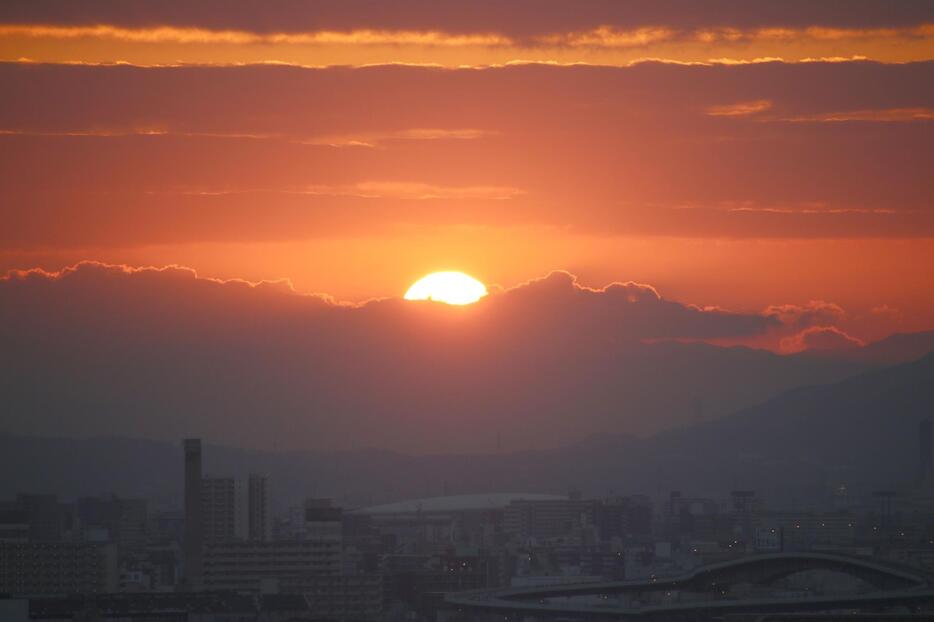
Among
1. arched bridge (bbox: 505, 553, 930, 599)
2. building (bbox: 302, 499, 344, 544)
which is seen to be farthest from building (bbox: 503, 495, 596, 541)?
arched bridge (bbox: 505, 553, 930, 599)

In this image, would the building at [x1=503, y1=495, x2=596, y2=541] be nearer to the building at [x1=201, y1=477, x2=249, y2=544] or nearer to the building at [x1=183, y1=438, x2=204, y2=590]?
the building at [x1=201, y1=477, x2=249, y2=544]

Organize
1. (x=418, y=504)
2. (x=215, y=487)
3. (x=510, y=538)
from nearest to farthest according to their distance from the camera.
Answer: (x=215, y=487)
(x=510, y=538)
(x=418, y=504)

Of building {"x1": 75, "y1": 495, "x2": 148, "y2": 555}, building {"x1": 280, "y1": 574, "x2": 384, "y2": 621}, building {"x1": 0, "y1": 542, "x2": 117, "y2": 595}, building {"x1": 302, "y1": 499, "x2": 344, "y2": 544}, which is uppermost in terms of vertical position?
building {"x1": 75, "y1": 495, "x2": 148, "y2": 555}

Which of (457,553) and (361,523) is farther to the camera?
(361,523)

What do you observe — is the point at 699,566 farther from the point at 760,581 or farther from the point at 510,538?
the point at 510,538

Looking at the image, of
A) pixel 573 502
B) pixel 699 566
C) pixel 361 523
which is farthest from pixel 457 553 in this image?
pixel 573 502

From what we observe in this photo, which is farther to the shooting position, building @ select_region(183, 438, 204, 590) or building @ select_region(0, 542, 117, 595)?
building @ select_region(183, 438, 204, 590)
